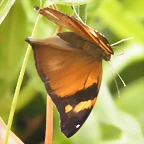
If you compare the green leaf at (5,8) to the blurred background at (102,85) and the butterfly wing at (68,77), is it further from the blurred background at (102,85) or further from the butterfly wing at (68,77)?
the blurred background at (102,85)

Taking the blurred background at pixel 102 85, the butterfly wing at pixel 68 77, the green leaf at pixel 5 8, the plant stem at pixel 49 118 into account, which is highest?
the green leaf at pixel 5 8

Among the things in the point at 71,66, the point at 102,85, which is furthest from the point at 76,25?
the point at 102,85

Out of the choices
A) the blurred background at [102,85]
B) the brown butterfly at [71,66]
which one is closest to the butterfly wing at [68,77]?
the brown butterfly at [71,66]

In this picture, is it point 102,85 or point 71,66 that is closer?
point 71,66

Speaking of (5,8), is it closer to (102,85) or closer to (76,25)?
(76,25)

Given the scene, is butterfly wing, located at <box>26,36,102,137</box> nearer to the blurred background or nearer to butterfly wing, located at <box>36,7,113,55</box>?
butterfly wing, located at <box>36,7,113,55</box>

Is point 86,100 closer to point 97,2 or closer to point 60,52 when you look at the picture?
point 60,52
